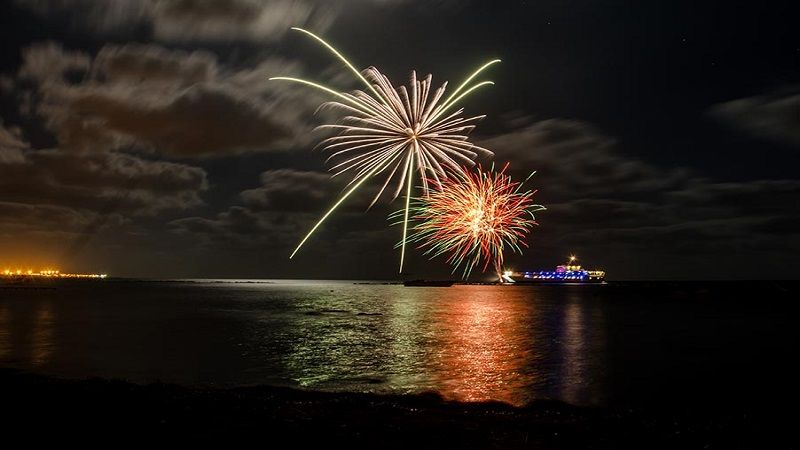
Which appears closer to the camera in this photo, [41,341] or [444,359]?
[444,359]

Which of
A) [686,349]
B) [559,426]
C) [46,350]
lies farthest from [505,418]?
[46,350]

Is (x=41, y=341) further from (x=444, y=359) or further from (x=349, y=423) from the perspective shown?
(x=349, y=423)

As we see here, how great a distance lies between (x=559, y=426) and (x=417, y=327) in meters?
44.0

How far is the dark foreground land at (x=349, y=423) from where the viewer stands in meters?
11.9

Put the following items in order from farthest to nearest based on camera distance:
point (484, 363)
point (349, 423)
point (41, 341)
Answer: point (41, 341) → point (484, 363) → point (349, 423)

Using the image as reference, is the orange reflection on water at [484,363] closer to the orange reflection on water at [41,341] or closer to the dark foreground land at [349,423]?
the dark foreground land at [349,423]

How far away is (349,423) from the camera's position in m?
13.4

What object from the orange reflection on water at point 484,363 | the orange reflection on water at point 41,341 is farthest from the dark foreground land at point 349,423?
the orange reflection on water at point 41,341

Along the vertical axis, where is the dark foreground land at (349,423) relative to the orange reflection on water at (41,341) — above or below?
above

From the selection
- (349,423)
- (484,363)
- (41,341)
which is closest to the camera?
(349,423)

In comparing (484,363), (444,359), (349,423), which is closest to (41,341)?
(444,359)

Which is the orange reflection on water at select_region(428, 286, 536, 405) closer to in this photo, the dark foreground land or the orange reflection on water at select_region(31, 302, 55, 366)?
the dark foreground land

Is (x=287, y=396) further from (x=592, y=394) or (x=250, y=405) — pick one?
(x=592, y=394)

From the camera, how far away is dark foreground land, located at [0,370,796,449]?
1192 cm
